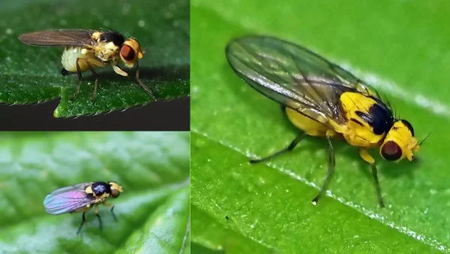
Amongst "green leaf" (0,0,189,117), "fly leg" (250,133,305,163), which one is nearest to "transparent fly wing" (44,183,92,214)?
"green leaf" (0,0,189,117)

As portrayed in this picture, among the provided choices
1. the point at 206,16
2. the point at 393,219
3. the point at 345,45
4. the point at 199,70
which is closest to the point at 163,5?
the point at 206,16

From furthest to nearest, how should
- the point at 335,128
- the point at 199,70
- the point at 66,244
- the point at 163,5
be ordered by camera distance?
the point at 163,5 → the point at 199,70 → the point at 335,128 → the point at 66,244

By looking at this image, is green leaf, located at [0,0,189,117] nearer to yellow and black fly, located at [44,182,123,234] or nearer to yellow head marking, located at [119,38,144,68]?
yellow head marking, located at [119,38,144,68]

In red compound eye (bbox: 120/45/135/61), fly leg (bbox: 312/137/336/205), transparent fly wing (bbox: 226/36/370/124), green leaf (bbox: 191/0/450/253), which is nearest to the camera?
green leaf (bbox: 191/0/450/253)

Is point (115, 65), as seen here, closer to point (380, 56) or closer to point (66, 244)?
point (66, 244)

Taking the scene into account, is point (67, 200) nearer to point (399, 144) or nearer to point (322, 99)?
point (322, 99)

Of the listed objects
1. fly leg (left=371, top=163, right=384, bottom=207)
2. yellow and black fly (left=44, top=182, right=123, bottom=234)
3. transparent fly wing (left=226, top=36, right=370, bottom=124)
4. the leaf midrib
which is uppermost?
transparent fly wing (left=226, top=36, right=370, bottom=124)

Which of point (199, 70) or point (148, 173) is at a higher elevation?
point (199, 70)
